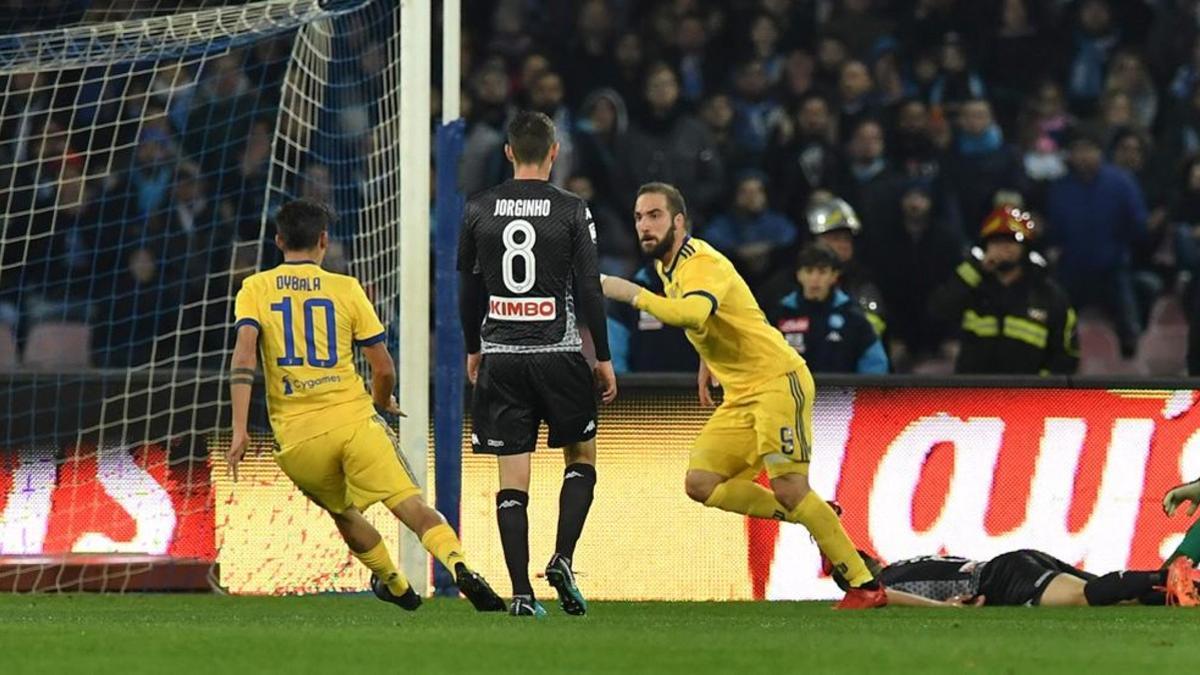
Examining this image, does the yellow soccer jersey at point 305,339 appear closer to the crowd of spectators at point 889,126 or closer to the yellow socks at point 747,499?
the yellow socks at point 747,499

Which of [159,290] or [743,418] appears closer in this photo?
[743,418]

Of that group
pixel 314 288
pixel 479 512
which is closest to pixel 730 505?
pixel 479 512

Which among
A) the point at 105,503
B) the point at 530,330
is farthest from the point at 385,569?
the point at 105,503

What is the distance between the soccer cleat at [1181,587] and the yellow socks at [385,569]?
3276mm

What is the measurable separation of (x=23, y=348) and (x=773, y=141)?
16.0ft

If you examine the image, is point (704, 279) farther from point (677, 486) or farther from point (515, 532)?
point (677, 486)

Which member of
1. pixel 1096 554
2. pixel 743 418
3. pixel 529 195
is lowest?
pixel 1096 554

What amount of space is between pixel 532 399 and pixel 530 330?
29 cm

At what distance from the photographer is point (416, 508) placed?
29.6ft

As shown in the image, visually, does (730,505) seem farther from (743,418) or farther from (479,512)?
(479,512)

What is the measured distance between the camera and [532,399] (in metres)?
9.00

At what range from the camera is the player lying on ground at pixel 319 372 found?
8.95m

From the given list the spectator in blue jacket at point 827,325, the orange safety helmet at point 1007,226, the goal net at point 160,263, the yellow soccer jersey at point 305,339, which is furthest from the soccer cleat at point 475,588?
the orange safety helmet at point 1007,226

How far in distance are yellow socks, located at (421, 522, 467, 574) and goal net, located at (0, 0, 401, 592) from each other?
6.75 feet
